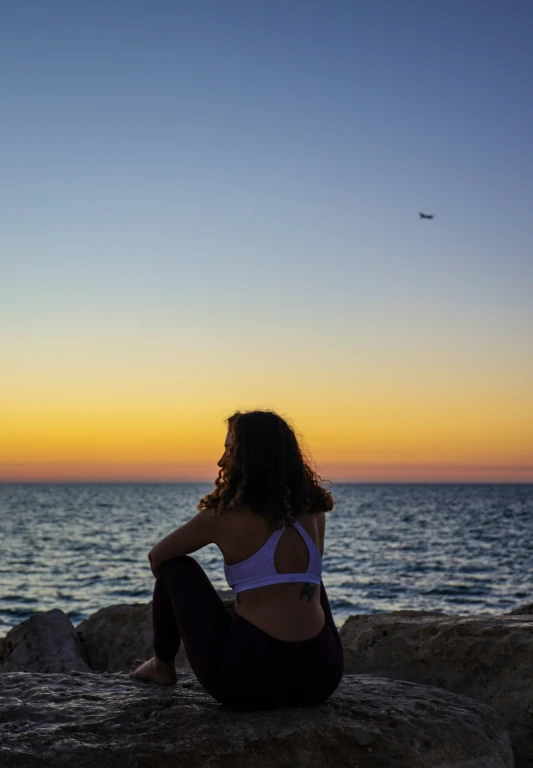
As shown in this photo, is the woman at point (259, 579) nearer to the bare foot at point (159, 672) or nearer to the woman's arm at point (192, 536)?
the woman's arm at point (192, 536)

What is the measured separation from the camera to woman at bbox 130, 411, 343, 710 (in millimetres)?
3744

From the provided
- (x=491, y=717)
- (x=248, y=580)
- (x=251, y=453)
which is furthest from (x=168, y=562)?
(x=491, y=717)

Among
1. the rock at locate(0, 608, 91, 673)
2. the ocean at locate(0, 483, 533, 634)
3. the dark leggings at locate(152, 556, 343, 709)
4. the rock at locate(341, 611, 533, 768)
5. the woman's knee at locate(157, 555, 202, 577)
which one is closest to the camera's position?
the dark leggings at locate(152, 556, 343, 709)

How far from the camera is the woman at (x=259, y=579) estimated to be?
3.74m

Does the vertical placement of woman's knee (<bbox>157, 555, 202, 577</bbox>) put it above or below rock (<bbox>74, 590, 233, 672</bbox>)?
above

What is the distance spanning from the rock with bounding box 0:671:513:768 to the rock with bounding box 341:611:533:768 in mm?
832

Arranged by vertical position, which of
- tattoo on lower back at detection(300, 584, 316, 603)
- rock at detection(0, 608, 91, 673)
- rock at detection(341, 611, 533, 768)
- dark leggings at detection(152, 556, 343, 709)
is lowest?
rock at detection(0, 608, 91, 673)

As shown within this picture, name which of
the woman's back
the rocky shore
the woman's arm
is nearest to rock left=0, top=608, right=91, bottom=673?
the rocky shore

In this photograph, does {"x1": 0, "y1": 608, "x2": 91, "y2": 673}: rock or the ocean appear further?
the ocean

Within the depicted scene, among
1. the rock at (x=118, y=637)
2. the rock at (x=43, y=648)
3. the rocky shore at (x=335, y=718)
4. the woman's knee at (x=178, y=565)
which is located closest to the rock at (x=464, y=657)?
the rocky shore at (x=335, y=718)

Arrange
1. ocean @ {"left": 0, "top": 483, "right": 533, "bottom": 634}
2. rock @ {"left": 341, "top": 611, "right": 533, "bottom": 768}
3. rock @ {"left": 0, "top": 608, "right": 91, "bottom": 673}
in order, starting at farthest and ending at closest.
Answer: ocean @ {"left": 0, "top": 483, "right": 533, "bottom": 634} → rock @ {"left": 0, "top": 608, "right": 91, "bottom": 673} → rock @ {"left": 341, "top": 611, "right": 533, "bottom": 768}

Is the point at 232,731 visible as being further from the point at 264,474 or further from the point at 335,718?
the point at 264,474

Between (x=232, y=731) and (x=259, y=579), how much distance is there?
737mm

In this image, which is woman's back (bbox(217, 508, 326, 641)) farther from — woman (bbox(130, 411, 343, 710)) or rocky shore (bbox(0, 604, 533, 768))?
rocky shore (bbox(0, 604, 533, 768))
